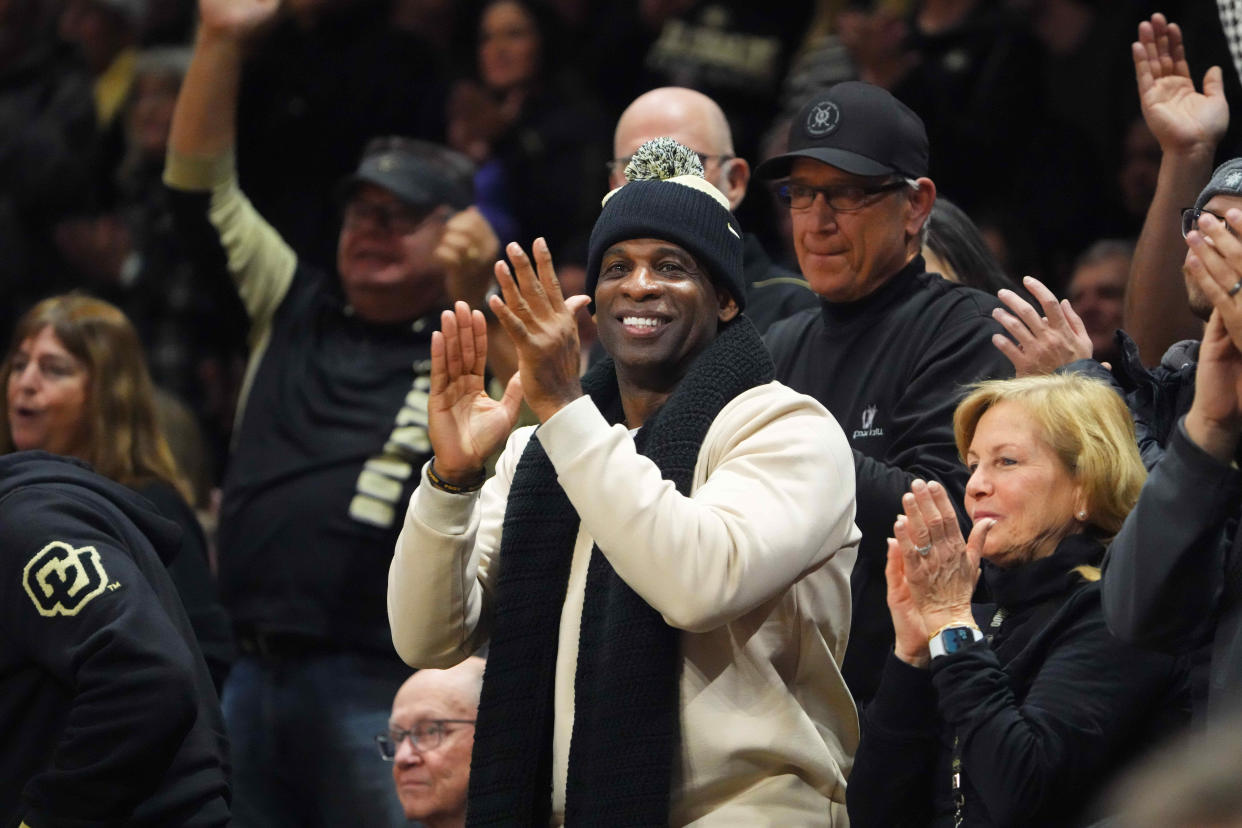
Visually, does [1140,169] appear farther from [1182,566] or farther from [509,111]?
[1182,566]

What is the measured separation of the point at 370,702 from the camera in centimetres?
457

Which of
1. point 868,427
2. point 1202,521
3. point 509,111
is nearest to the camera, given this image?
point 1202,521

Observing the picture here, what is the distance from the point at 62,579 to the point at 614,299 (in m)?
1.03

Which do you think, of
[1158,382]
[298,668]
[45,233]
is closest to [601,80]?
[45,233]

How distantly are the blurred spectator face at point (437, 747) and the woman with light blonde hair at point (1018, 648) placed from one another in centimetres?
128

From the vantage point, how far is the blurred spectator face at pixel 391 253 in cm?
502

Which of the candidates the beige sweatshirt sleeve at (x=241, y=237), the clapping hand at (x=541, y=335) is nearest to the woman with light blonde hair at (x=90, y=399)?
the beige sweatshirt sleeve at (x=241, y=237)

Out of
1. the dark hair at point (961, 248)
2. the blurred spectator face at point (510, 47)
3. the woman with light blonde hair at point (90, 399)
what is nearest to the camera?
the dark hair at point (961, 248)

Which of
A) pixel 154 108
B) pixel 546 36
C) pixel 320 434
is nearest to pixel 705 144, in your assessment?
pixel 320 434

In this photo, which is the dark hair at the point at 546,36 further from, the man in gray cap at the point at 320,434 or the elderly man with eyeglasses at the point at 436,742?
the elderly man with eyeglasses at the point at 436,742

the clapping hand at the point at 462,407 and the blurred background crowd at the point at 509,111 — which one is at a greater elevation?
the blurred background crowd at the point at 509,111

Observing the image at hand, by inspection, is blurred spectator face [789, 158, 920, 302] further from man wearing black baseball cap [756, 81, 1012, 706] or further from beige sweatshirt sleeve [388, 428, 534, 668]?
beige sweatshirt sleeve [388, 428, 534, 668]

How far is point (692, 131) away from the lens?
4520mm

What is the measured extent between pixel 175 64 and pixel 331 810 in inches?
156
